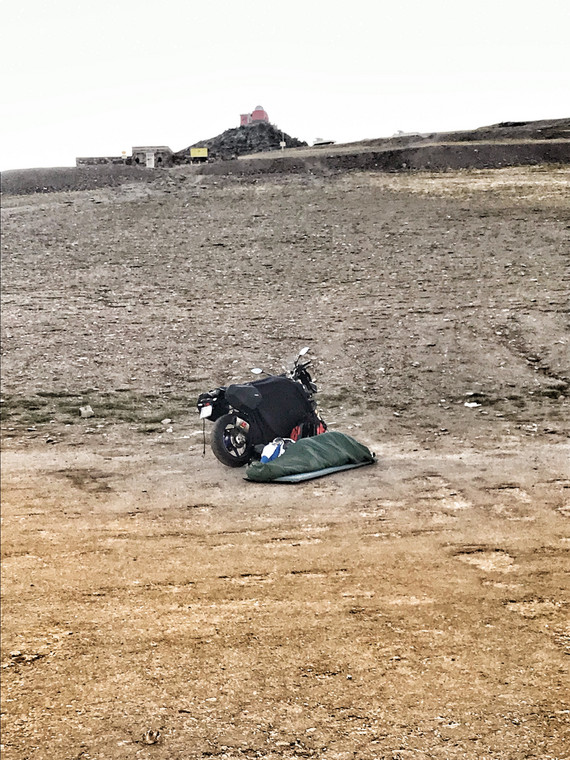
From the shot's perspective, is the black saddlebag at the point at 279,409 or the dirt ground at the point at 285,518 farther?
the black saddlebag at the point at 279,409

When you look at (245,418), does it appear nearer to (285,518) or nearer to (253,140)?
(285,518)

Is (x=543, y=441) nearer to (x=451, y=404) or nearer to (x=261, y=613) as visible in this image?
(x=451, y=404)

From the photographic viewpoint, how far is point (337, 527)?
5602mm

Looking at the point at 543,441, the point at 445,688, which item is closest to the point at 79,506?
the point at 445,688

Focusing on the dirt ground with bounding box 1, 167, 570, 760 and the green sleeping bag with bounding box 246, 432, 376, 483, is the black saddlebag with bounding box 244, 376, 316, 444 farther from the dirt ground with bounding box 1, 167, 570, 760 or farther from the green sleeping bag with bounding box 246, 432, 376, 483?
the dirt ground with bounding box 1, 167, 570, 760

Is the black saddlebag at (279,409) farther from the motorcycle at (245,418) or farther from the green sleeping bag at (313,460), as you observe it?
A: the green sleeping bag at (313,460)

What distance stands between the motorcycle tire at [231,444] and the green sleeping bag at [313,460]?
376 mm

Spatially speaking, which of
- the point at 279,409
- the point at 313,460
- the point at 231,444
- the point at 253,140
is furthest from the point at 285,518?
the point at 253,140

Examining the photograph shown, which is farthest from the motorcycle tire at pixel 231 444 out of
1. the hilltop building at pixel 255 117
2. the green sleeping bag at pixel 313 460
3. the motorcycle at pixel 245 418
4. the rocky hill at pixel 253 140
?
the hilltop building at pixel 255 117

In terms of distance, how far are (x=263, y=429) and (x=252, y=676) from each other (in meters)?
3.45

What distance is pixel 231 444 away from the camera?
7.01 m

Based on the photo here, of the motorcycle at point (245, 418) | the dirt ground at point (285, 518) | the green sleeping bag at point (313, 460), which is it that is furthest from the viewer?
the motorcycle at point (245, 418)

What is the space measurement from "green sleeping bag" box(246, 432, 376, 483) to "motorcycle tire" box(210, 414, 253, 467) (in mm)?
→ 376

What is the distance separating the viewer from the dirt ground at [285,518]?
3471 mm
